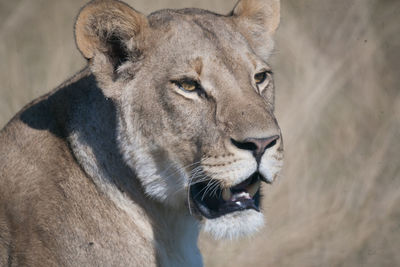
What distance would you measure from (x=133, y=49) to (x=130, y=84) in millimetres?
201

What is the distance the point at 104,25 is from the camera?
11.6 feet

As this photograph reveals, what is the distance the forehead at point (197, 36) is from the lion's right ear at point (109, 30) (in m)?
0.15

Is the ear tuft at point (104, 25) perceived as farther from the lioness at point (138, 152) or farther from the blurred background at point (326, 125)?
the blurred background at point (326, 125)

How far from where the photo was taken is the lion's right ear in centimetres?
351

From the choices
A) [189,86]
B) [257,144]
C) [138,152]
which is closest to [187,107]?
[189,86]

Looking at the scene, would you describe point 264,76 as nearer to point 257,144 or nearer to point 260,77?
point 260,77

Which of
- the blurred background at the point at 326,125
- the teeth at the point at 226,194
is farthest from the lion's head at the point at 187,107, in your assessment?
the blurred background at the point at 326,125

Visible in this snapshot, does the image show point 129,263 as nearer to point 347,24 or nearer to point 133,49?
point 133,49

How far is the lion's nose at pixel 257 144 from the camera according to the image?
10.4 ft

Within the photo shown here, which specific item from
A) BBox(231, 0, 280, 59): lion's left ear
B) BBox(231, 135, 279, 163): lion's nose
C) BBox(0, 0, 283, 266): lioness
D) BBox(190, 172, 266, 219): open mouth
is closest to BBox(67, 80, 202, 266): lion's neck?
BBox(0, 0, 283, 266): lioness

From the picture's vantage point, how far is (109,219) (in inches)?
143

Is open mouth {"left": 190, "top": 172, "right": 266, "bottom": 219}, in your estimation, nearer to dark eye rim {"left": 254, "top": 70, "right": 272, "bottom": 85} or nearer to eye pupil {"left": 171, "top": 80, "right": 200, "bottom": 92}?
eye pupil {"left": 171, "top": 80, "right": 200, "bottom": 92}

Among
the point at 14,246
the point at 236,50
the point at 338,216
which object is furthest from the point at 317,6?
the point at 14,246

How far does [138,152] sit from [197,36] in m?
0.74
